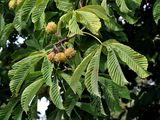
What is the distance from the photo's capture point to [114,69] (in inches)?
57.6

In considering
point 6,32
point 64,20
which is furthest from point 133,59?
point 6,32

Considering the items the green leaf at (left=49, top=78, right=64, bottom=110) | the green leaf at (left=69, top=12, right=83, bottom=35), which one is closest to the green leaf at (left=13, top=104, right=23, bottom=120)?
the green leaf at (left=49, top=78, right=64, bottom=110)

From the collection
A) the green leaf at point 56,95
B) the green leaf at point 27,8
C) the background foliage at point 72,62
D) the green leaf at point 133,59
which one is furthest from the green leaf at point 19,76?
the green leaf at point 133,59

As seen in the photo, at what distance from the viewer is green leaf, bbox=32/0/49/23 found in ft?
5.69

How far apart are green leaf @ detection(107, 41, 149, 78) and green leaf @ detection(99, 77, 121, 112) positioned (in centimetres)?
37

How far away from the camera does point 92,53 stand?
58.2 inches

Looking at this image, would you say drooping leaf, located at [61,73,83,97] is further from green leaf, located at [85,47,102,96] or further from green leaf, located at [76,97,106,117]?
green leaf, located at [85,47,102,96]

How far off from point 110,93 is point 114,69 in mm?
396

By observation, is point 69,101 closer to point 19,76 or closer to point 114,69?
point 19,76

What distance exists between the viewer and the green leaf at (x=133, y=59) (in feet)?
4.76

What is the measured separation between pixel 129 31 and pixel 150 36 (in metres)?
0.16

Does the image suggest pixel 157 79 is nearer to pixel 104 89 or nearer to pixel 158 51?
pixel 158 51

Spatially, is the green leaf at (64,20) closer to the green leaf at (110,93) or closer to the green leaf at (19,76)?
the green leaf at (19,76)

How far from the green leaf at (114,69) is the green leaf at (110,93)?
37cm
